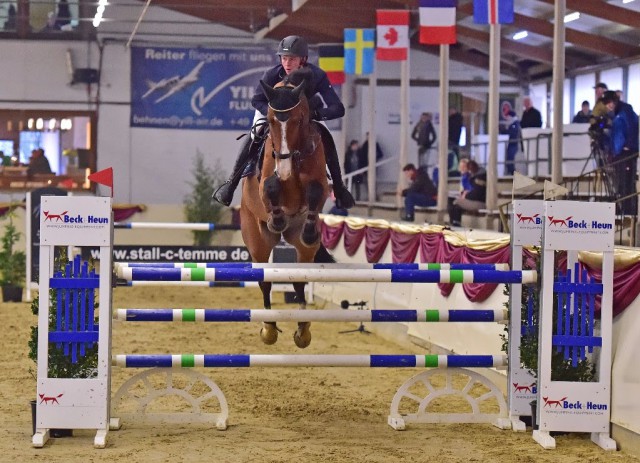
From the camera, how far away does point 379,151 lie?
24500mm

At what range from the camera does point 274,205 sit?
624 cm

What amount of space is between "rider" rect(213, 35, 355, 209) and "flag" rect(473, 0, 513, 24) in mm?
5375

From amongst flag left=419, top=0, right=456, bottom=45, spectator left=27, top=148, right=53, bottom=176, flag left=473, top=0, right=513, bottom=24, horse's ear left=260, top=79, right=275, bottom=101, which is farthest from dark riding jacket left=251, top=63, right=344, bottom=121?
spectator left=27, top=148, right=53, bottom=176

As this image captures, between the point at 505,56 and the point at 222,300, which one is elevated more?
the point at 505,56

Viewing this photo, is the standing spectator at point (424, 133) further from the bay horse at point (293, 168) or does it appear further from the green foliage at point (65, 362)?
the green foliage at point (65, 362)

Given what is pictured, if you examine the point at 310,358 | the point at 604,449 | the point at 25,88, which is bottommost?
the point at 604,449

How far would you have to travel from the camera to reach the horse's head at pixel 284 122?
20.1 feet

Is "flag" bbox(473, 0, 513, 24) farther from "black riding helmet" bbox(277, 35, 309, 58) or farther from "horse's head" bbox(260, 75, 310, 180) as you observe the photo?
"horse's head" bbox(260, 75, 310, 180)

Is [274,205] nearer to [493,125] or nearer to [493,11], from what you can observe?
[493,11]

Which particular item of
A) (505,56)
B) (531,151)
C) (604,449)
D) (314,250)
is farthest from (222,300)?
(505,56)

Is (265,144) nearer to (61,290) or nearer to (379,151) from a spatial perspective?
(61,290)

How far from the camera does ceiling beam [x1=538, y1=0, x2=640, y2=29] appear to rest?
54.0ft

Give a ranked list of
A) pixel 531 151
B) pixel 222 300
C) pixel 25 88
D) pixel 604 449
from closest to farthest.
A: 1. pixel 604 449
2. pixel 222 300
3. pixel 531 151
4. pixel 25 88

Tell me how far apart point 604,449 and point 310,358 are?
182cm
